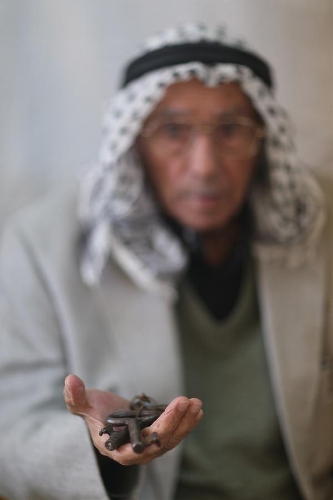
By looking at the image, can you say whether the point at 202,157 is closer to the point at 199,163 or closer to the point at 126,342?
the point at 199,163

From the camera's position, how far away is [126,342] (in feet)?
4.17

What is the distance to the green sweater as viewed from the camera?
122 centimetres

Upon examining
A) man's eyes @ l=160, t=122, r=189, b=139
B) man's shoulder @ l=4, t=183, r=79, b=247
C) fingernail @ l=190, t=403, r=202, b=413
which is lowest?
fingernail @ l=190, t=403, r=202, b=413

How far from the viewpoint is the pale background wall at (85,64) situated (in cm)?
174

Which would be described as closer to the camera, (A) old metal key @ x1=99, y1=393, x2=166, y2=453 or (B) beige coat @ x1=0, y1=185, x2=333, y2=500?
(A) old metal key @ x1=99, y1=393, x2=166, y2=453

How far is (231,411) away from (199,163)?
1.75ft

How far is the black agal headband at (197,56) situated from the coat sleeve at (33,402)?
490 millimetres

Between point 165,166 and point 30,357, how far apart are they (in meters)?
0.51

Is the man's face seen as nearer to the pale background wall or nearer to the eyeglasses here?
the eyeglasses

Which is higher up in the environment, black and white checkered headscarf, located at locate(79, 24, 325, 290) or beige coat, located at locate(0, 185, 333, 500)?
black and white checkered headscarf, located at locate(79, 24, 325, 290)

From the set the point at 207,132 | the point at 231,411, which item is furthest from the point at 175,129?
the point at 231,411

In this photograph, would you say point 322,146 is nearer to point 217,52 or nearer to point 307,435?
point 217,52

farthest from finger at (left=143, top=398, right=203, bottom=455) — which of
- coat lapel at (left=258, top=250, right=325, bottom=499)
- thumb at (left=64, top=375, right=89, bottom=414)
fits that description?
coat lapel at (left=258, top=250, right=325, bottom=499)

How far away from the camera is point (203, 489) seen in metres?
1.23
